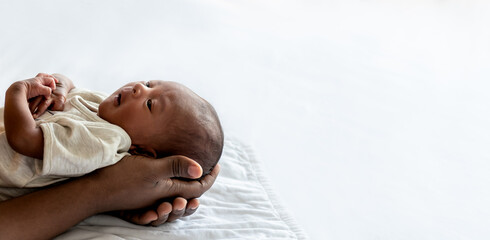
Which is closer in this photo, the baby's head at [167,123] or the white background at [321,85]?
the baby's head at [167,123]

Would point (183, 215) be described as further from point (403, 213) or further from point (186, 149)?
point (403, 213)

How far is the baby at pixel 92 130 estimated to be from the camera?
41.1 inches

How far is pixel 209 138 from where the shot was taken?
118 cm

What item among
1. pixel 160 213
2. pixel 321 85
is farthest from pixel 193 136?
pixel 321 85

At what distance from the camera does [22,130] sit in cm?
103

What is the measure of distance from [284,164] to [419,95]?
2.47 ft

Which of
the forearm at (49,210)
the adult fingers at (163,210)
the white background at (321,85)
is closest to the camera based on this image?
the forearm at (49,210)

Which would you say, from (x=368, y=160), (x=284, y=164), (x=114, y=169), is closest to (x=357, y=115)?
(x=368, y=160)

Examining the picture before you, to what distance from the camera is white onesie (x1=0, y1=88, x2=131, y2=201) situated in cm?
104

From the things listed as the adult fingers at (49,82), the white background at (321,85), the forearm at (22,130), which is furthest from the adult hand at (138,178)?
the white background at (321,85)

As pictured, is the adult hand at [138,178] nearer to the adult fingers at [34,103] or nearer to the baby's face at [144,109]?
the baby's face at [144,109]

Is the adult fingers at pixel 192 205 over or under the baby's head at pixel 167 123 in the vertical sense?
under

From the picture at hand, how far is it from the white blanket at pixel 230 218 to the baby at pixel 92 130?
0.41 ft

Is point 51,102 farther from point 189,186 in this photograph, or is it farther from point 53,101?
point 189,186
